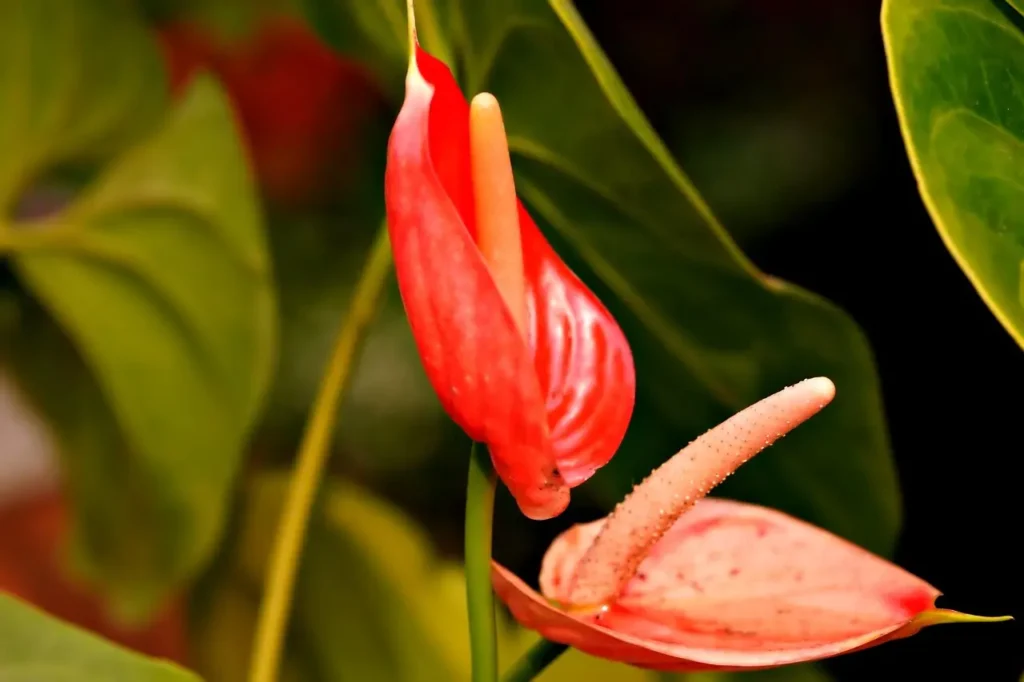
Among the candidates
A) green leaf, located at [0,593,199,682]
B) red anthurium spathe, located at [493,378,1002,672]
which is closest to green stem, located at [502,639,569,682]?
red anthurium spathe, located at [493,378,1002,672]

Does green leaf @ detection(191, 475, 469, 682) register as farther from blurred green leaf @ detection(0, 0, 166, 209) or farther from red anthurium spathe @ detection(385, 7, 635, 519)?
red anthurium spathe @ detection(385, 7, 635, 519)

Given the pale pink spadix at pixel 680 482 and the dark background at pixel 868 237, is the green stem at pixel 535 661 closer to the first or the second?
the pale pink spadix at pixel 680 482

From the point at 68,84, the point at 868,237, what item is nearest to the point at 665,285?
the point at 868,237

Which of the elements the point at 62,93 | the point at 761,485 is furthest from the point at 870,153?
the point at 62,93

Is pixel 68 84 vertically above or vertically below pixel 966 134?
below

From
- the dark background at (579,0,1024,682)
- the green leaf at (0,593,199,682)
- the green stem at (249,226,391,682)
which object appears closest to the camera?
the green leaf at (0,593,199,682)

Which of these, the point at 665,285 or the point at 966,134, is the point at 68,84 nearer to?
the point at 665,285
